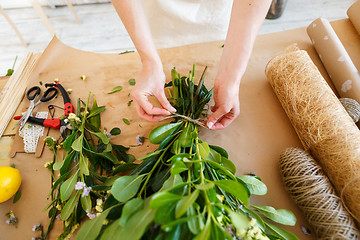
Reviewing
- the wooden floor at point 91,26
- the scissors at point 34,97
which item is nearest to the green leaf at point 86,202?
the scissors at point 34,97

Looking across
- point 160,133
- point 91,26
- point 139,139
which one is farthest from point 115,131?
point 91,26

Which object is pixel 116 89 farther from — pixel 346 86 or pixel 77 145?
pixel 346 86

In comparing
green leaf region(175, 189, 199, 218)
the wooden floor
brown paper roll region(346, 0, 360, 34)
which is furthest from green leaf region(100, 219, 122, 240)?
Answer: the wooden floor

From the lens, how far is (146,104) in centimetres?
60

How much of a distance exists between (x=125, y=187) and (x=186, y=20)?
0.64 m

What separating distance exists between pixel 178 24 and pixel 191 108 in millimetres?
376

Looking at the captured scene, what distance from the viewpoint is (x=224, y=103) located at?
1.91 ft

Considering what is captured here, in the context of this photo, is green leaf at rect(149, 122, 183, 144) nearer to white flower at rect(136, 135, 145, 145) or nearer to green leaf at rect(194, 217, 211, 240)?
white flower at rect(136, 135, 145, 145)

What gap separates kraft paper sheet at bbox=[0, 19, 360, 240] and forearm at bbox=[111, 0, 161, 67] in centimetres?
17

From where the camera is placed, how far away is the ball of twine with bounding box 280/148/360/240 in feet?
1.63

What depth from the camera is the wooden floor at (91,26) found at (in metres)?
1.53

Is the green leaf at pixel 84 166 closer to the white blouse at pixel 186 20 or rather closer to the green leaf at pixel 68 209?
the green leaf at pixel 68 209

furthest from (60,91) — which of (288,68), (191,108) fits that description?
(288,68)

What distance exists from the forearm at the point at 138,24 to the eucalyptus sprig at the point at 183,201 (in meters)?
0.15
